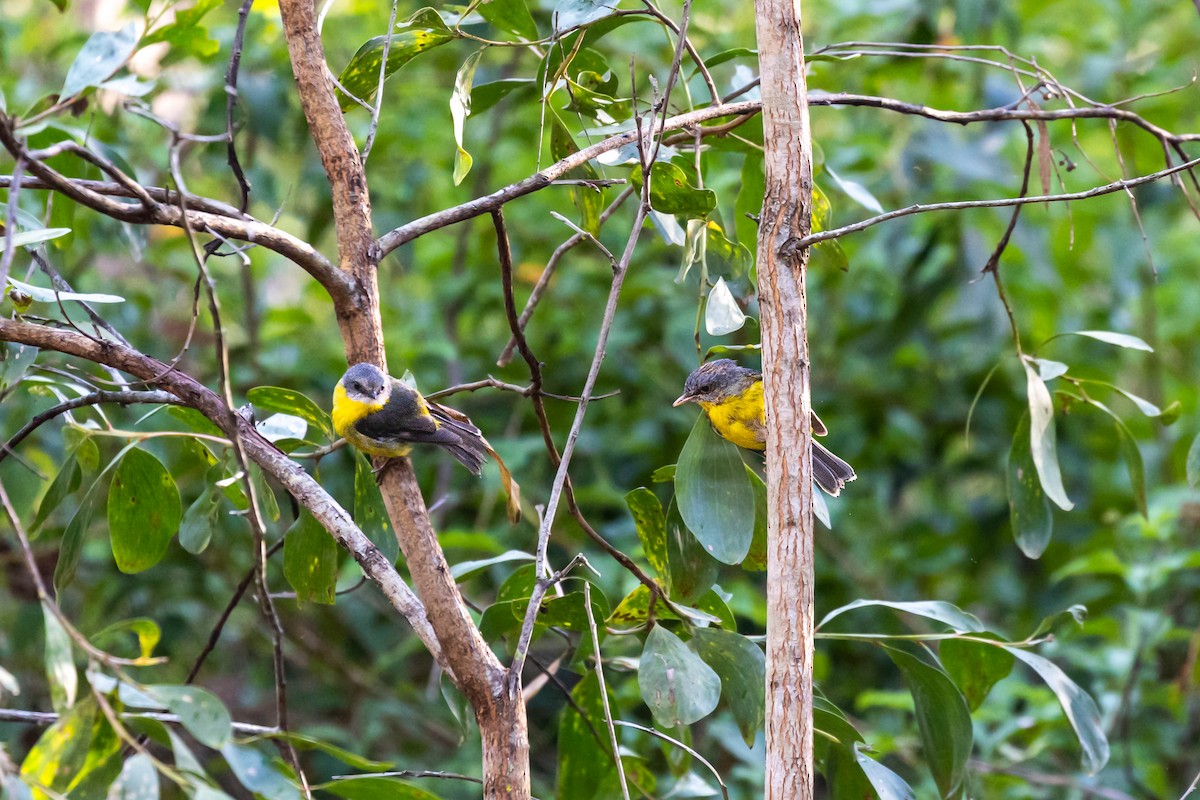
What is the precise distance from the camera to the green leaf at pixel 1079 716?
205cm

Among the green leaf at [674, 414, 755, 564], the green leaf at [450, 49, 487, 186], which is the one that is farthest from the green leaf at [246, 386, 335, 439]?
the green leaf at [674, 414, 755, 564]

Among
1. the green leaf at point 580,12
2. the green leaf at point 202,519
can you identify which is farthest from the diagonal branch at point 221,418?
the green leaf at point 580,12

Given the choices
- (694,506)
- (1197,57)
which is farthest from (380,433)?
(1197,57)

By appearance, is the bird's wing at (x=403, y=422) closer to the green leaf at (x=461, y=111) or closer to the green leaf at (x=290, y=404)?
the green leaf at (x=290, y=404)

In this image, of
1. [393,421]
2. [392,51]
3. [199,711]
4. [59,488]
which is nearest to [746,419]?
[393,421]

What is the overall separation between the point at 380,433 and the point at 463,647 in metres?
1.05

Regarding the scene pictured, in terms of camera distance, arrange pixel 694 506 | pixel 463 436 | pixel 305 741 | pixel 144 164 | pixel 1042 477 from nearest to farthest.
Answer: pixel 305 741, pixel 694 506, pixel 1042 477, pixel 463 436, pixel 144 164

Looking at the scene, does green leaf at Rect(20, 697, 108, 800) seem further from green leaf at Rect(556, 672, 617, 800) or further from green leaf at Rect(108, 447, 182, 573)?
green leaf at Rect(556, 672, 617, 800)

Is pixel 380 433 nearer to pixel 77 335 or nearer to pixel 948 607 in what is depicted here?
pixel 77 335

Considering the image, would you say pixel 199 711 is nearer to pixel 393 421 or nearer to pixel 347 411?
pixel 393 421

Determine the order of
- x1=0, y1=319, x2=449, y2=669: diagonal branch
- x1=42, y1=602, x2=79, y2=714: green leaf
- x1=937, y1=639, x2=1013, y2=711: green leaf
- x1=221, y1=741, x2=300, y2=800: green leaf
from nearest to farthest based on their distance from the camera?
x1=42, y1=602, x2=79, y2=714: green leaf
x1=221, y1=741, x2=300, y2=800: green leaf
x1=0, y1=319, x2=449, y2=669: diagonal branch
x1=937, y1=639, x2=1013, y2=711: green leaf

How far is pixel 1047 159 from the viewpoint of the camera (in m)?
2.30

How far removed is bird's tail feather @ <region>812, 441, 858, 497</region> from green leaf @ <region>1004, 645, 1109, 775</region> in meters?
0.73

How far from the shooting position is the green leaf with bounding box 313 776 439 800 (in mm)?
1690
